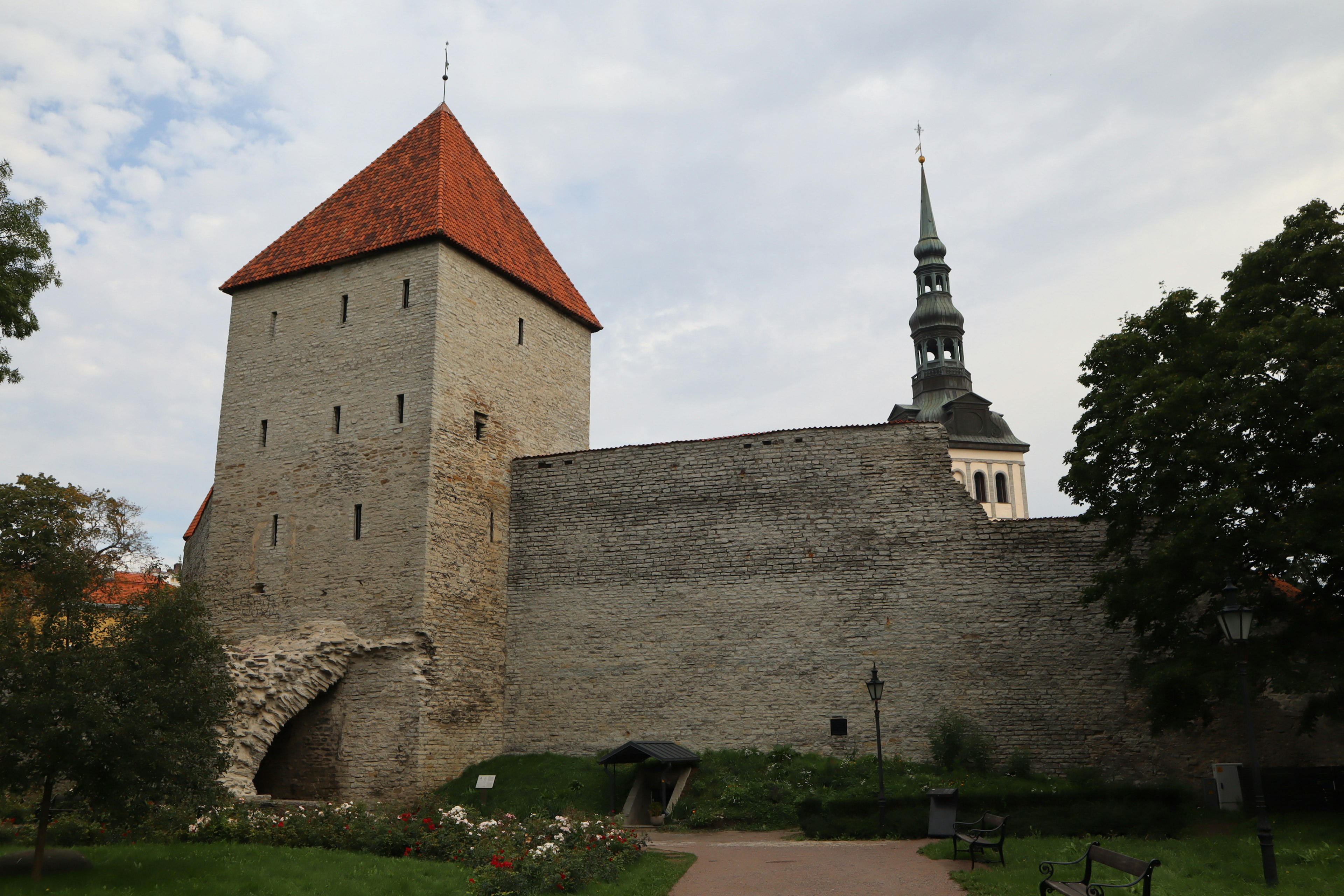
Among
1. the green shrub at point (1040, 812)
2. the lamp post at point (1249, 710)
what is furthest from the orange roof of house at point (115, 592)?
the lamp post at point (1249, 710)

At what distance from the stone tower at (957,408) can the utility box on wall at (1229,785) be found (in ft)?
108

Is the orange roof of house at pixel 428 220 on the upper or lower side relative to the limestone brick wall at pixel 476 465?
upper

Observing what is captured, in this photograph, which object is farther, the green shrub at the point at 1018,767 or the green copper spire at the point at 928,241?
the green copper spire at the point at 928,241

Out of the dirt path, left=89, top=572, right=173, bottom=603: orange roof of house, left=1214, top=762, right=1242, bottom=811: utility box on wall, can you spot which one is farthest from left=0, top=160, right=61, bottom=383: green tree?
left=1214, top=762, right=1242, bottom=811: utility box on wall

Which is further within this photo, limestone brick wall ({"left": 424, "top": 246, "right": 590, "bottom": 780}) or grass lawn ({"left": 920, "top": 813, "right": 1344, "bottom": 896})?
limestone brick wall ({"left": 424, "top": 246, "right": 590, "bottom": 780})

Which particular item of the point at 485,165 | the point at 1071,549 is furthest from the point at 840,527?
the point at 485,165

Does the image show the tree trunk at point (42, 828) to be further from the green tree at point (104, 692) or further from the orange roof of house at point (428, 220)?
the orange roof of house at point (428, 220)

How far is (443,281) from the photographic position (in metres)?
21.1

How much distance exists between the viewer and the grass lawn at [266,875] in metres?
9.45

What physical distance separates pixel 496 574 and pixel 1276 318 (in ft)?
49.3

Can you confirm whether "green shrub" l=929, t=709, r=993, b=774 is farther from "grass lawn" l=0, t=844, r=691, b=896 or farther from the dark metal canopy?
"grass lawn" l=0, t=844, r=691, b=896

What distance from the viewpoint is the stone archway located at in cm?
1706

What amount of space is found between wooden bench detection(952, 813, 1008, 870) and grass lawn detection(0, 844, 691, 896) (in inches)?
127

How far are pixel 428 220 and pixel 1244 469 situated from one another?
653 inches
